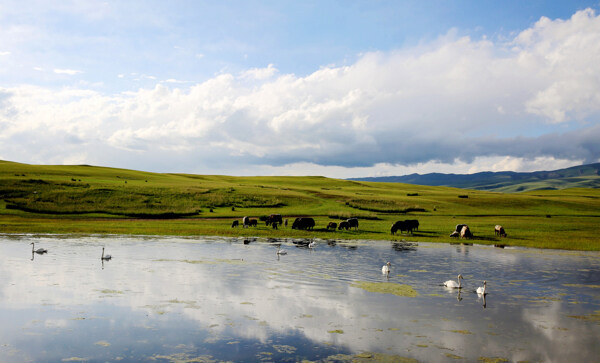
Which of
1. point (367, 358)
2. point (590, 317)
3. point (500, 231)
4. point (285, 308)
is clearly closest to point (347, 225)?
point (500, 231)

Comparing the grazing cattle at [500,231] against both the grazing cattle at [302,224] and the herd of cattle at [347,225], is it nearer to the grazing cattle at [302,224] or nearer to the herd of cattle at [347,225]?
the herd of cattle at [347,225]

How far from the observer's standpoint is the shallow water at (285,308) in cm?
1367

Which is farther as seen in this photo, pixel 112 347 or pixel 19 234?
pixel 19 234

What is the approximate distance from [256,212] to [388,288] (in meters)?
47.1

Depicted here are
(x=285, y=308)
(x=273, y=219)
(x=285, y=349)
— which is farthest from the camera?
(x=273, y=219)

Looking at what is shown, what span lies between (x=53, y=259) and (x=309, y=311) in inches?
812

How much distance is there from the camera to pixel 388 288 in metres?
22.4

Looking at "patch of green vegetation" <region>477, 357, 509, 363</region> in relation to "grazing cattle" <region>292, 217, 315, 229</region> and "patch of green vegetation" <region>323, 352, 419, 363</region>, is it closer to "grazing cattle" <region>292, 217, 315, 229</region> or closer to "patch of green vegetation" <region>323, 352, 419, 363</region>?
"patch of green vegetation" <region>323, 352, 419, 363</region>

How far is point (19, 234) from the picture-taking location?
4450 cm

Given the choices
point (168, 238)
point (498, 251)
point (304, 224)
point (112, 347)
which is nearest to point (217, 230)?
point (168, 238)

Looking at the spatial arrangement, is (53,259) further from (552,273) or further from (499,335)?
(552,273)

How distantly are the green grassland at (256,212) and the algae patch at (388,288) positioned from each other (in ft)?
75.7

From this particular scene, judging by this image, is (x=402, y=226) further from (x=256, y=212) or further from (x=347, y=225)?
(x=256, y=212)

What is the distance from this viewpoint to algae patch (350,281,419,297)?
843 inches
